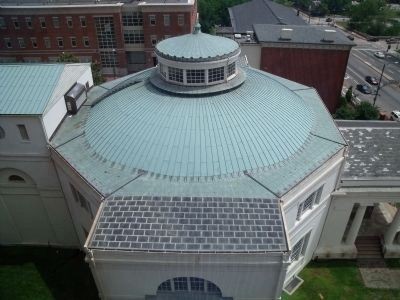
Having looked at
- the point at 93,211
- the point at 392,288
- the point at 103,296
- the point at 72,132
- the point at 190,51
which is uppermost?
the point at 190,51

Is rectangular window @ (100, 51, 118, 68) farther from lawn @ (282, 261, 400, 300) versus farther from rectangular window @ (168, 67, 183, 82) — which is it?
lawn @ (282, 261, 400, 300)

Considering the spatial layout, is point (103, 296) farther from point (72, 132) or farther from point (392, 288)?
point (392, 288)

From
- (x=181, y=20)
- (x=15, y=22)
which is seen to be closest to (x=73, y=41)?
(x=15, y=22)


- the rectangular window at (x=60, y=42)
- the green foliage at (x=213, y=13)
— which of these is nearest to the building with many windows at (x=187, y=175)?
the rectangular window at (x=60, y=42)

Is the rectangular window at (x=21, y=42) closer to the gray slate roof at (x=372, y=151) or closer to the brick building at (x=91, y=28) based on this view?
the brick building at (x=91, y=28)

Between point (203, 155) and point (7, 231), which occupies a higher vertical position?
point (203, 155)

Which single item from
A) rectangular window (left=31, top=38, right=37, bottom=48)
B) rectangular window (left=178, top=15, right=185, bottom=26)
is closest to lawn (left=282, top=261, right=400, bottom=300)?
rectangular window (left=178, top=15, right=185, bottom=26)

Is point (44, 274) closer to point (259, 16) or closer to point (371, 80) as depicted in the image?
point (371, 80)

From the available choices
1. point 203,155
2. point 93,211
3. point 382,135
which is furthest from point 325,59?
point 93,211

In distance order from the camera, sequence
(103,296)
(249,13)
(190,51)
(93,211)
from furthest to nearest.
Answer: (249,13), (190,51), (93,211), (103,296)
